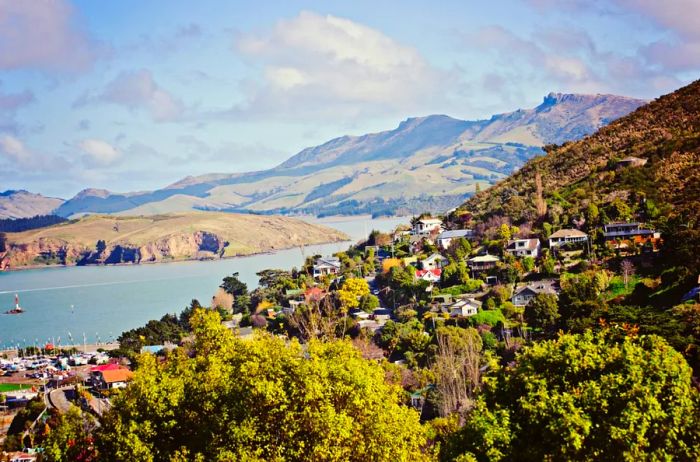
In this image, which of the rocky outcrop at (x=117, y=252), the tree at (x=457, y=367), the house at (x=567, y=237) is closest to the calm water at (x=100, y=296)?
the rocky outcrop at (x=117, y=252)

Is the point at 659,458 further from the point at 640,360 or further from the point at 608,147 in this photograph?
the point at 608,147

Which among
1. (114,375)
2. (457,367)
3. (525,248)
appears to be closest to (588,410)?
(457,367)

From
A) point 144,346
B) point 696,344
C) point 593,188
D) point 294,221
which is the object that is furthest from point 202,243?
point 696,344

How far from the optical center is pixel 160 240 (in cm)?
A: 13988

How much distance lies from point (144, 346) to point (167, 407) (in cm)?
3146

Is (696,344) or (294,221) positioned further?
(294,221)

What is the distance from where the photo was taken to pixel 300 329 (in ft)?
107

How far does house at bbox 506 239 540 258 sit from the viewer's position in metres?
34.9

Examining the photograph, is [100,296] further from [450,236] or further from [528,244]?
[528,244]

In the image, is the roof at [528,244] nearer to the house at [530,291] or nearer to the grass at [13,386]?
the house at [530,291]

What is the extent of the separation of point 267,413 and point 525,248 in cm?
2569

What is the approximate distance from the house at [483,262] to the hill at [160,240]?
100m

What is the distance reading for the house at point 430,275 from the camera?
36.7 meters

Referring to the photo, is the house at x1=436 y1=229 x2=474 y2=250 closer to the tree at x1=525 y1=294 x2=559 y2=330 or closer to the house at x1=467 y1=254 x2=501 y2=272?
the house at x1=467 y1=254 x2=501 y2=272
